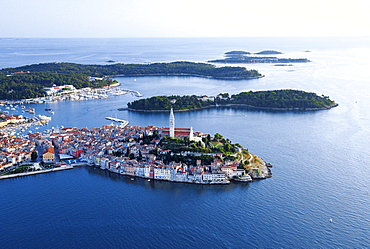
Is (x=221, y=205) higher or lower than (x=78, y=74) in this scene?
lower

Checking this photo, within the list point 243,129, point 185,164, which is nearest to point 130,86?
point 243,129

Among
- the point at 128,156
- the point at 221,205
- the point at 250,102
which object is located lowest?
the point at 221,205

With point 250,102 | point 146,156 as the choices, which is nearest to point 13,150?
point 146,156

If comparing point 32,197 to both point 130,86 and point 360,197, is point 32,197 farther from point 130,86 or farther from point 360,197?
point 130,86

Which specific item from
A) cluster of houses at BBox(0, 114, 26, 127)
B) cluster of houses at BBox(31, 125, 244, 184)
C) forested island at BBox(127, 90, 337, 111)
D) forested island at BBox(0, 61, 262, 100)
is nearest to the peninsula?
cluster of houses at BBox(31, 125, 244, 184)

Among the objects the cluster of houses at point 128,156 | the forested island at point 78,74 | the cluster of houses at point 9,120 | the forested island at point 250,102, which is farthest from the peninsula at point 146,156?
the forested island at point 78,74

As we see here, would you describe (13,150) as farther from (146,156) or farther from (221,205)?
(221,205)

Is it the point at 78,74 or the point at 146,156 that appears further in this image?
the point at 78,74

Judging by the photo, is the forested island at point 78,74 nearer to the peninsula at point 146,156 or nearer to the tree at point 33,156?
the peninsula at point 146,156
